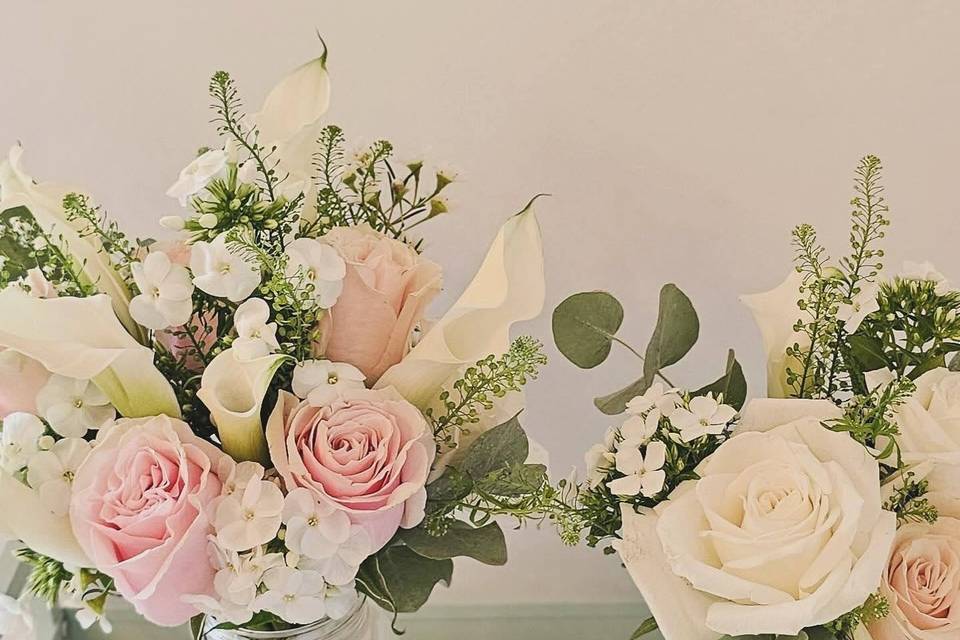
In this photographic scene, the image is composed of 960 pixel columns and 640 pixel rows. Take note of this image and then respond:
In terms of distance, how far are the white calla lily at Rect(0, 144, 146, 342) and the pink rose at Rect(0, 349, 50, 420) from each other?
5cm

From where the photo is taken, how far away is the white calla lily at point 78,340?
0.50 m

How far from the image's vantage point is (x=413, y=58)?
0.80 meters

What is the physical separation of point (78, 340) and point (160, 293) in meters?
0.04

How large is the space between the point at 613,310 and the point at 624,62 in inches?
9.2

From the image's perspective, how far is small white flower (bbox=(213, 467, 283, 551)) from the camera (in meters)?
0.51

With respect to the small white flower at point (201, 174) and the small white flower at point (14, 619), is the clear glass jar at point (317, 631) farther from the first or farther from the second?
the small white flower at point (201, 174)

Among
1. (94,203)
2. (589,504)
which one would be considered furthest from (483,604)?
(94,203)

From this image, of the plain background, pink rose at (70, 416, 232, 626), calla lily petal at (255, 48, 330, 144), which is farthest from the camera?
the plain background

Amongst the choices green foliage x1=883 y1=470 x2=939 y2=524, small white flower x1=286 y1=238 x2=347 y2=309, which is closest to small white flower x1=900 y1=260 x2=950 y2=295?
green foliage x1=883 y1=470 x2=939 y2=524

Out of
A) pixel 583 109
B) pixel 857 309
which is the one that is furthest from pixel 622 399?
pixel 583 109

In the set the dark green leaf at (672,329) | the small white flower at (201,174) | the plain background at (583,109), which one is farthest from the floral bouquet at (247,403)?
the plain background at (583,109)

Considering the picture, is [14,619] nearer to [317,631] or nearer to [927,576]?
[317,631]

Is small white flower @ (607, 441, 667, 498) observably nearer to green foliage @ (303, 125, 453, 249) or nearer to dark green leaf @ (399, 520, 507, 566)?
dark green leaf @ (399, 520, 507, 566)

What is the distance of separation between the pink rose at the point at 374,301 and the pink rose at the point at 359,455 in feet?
0.11
